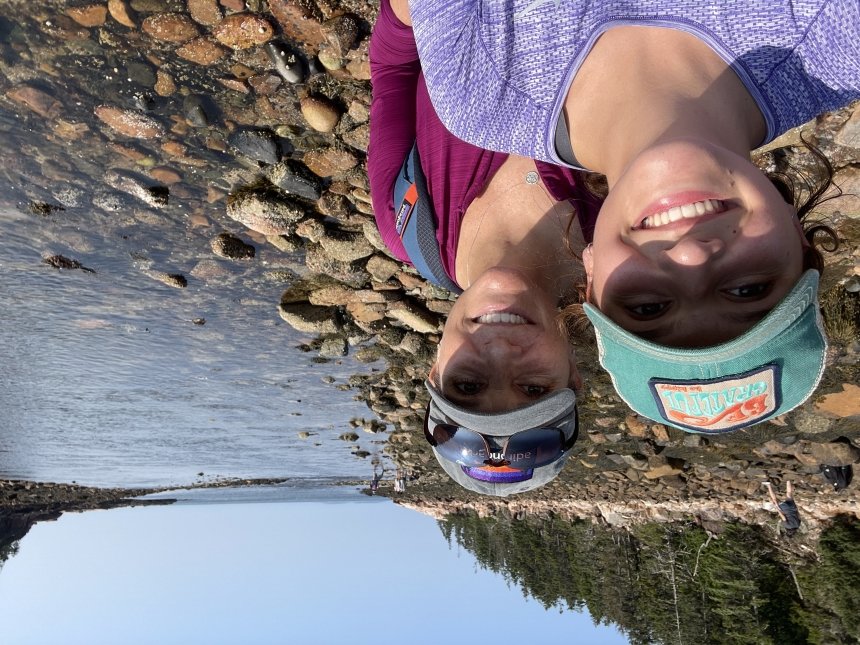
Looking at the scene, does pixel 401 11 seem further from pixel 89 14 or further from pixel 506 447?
pixel 506 447

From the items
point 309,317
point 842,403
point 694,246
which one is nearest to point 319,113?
point 694,246

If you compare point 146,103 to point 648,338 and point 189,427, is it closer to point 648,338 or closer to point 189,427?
point 648,338

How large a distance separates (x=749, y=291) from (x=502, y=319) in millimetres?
895

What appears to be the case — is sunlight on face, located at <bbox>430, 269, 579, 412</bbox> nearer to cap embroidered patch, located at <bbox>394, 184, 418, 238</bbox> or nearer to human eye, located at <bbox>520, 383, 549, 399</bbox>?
human eye, located at <bbox>520, 383, 549, 399</bbox>

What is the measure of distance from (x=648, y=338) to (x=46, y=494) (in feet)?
54.2

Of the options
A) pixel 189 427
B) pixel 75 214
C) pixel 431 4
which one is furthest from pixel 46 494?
pixel 431 4

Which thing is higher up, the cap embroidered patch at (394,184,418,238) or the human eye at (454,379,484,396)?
the cap embroidered patch at (394,184,418,238)

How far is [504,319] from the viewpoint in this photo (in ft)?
7.80

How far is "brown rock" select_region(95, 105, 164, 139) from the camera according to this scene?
10.4 ft

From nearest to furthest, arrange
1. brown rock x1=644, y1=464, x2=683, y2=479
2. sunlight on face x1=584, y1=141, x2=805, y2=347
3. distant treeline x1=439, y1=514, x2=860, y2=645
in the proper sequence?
1. sunlight on face x1=584, y1=141, x2=805, y2=347
2. brown rock x1=644, y1=464, x2=683, y2=479
3. distant treeline x1=439, y1=514, x2=860, y2=645

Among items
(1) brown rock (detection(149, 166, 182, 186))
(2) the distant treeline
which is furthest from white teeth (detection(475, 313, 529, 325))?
(2) the distant treeline

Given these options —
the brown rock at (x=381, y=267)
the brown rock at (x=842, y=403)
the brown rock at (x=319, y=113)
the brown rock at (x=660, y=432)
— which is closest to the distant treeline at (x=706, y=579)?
the brown rock at (x=660, y=432)

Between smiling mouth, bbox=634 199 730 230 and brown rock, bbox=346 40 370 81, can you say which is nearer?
smiling mouth, bbox=634 199 730 230

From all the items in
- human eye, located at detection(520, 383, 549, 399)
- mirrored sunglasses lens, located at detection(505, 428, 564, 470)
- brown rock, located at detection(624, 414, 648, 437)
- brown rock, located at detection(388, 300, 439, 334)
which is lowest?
mirrored sunglasses lens, located at detection(505, 428, 564, 470)
